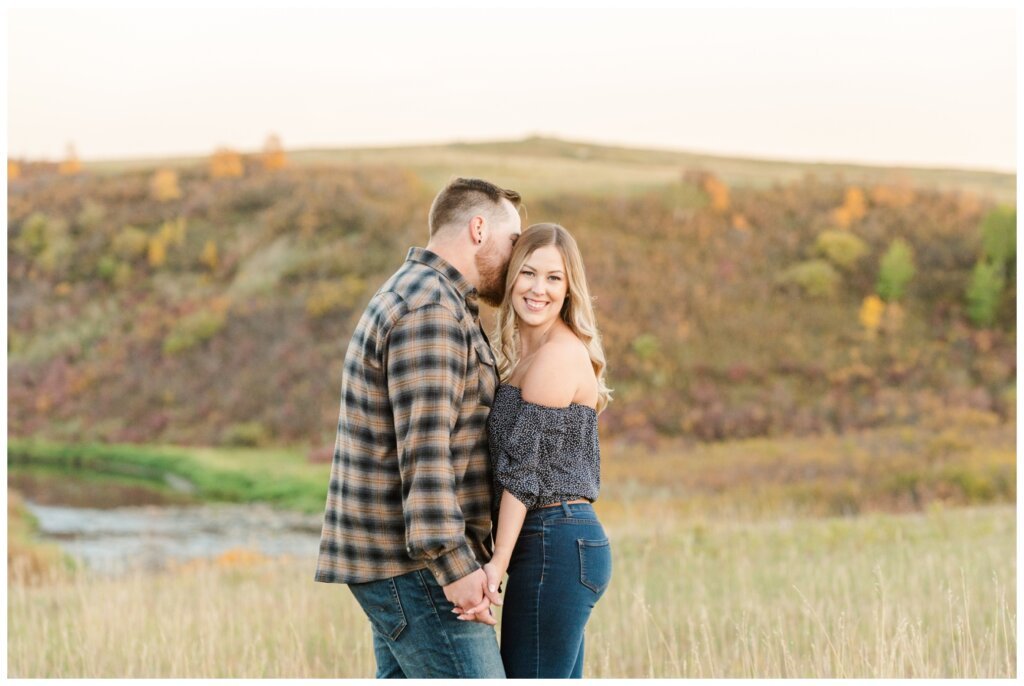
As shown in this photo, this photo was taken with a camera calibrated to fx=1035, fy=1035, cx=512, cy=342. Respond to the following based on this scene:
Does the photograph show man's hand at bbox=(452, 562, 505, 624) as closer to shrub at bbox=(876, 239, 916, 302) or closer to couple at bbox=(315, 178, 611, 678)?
couple at bbox=(315, 178, 611, 678)

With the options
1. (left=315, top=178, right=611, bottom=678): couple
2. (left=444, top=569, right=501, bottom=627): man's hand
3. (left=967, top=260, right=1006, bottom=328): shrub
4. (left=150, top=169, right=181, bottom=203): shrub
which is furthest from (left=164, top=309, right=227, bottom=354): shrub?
(left=444, top=569, right=501, bottom=627): man's hand

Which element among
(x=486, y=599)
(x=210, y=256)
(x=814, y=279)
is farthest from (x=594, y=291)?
(x=486, y=599)

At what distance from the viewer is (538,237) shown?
3.93 meters

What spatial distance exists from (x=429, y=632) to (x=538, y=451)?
2.42ft

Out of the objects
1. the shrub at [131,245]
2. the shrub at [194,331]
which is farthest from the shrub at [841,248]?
the shrub at [131,245]

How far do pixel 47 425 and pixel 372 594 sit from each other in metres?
34.3

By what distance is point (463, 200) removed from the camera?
393 cm

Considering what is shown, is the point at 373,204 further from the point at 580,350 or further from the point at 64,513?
the point at 580,350

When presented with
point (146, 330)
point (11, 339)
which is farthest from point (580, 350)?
point (11, 339)

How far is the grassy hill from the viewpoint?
99.9 feet

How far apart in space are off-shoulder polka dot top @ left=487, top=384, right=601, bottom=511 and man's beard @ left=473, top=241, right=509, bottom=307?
407 millimetres

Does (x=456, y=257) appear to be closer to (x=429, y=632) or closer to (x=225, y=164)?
(x=429, y=632)

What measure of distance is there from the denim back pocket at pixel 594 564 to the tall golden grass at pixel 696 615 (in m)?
1.81

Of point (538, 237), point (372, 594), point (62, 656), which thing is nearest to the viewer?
point (372, 594)
